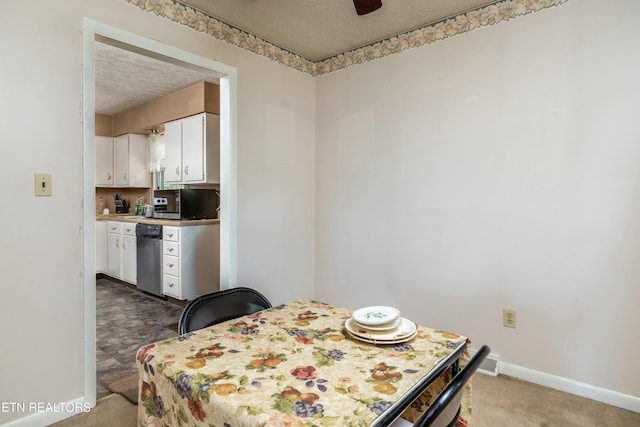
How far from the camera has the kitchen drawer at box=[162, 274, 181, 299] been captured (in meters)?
3.76

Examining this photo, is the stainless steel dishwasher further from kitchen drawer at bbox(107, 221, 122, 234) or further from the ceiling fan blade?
the ceiling fan blade

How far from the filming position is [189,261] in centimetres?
377

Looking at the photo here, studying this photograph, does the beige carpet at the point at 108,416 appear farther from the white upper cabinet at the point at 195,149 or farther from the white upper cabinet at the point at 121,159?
the white upper cabinet at the point at 121,159

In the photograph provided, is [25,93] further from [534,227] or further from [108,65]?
[534,227]

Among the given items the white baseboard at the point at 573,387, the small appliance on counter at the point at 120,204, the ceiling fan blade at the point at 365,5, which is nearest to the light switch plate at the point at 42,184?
the ceiling fan blade at the point at 365,5

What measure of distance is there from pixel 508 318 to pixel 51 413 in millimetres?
2639

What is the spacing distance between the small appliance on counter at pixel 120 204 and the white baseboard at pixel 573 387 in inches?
212

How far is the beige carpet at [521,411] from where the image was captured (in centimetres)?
181

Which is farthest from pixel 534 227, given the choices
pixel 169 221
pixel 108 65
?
pixel 108 65

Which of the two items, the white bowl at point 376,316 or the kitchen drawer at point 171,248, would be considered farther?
the kitchen drawer at point 171,248

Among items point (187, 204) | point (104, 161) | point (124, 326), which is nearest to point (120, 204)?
point (104, 161)

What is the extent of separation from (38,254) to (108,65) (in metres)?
2.28

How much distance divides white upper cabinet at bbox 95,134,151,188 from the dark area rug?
11.3ft
